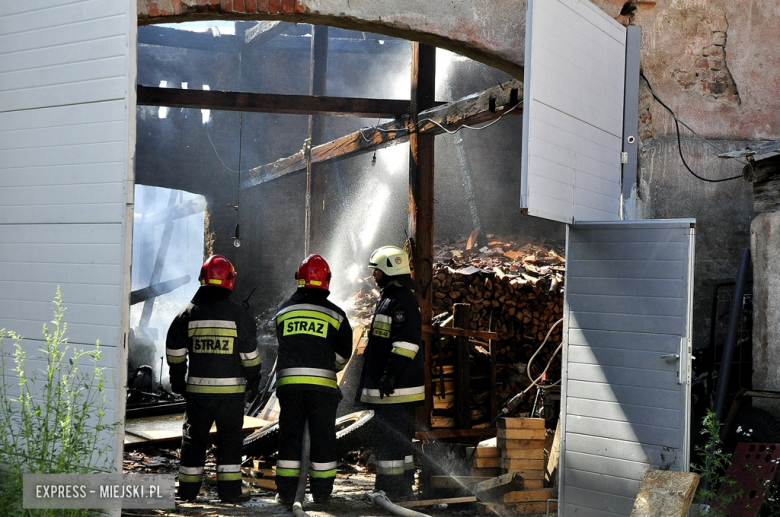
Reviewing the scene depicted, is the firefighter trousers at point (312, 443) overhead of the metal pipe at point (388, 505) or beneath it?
overhead

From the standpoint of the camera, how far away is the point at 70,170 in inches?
179

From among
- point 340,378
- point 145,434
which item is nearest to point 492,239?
point 340,378

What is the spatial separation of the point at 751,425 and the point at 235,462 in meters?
4.09

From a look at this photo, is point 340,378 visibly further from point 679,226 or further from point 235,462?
point 679,226

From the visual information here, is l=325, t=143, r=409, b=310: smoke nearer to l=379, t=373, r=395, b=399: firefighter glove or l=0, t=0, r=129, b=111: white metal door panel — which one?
l=379, t=373, r=395, b=399: firefighter glove

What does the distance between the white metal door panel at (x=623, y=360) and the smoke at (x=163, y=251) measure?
42.9 feet

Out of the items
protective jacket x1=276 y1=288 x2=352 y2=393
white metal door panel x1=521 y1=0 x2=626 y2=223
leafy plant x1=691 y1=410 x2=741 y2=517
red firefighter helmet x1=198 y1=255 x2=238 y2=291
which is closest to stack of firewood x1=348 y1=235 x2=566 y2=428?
protective jacket x1=276 y1=288 x2=352 y2=393

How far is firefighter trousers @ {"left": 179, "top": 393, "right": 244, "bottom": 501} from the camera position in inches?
257

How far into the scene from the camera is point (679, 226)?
519 cm

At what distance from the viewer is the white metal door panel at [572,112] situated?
4886 mm

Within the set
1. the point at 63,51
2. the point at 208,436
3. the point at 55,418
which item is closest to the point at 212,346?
the point at 208,436

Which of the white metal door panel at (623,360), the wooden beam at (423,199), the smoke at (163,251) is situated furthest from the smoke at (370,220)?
the white metal door panel at (623,360)

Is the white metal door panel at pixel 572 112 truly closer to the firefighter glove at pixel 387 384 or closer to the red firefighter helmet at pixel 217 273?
the firefighter glove at pixel 387 384

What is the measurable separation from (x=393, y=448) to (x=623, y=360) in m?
2.22
